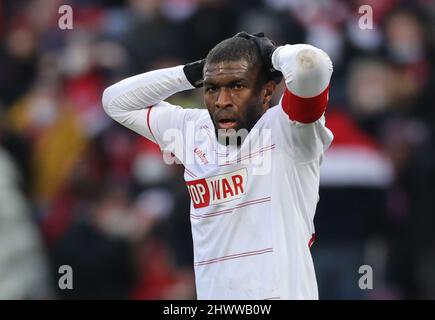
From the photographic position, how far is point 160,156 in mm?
10547

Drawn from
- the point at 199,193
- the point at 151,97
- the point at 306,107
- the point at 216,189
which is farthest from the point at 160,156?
the point at 306,107

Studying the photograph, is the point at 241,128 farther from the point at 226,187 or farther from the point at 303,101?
the point at 303,101

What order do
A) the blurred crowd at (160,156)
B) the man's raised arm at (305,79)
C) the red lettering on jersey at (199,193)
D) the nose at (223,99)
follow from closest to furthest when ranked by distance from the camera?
the man's raised arm at (305,79)
the nose at (223,99)
the red lettering on jersey at (199,193)
the blurred crowd at (160,156)

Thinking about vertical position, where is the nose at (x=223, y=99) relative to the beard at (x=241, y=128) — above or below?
above

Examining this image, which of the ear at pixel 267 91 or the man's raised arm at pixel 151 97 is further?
the man's raised arm at pixel 151 97

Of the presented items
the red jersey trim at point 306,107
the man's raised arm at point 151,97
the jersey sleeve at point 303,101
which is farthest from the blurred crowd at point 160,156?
the red jersey trim at point 306,107

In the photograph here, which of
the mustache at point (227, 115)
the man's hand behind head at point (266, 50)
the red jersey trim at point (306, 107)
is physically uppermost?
the man's hand behind head at point (266, 50)

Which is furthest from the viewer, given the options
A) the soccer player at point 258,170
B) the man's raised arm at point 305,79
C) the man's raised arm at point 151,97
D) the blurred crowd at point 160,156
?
the blurred crowd at point 160,156

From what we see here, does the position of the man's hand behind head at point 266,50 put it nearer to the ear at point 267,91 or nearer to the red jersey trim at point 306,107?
the ear at point 267,91

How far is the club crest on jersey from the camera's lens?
5.82m

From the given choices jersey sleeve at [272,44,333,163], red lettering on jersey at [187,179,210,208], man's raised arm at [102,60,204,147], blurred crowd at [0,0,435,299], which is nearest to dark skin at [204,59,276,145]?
jersey sleeve at [272,44,333,163]

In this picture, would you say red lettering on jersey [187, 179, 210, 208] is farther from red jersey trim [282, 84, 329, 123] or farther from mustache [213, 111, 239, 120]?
red jersey trim [282, 84, 329, 123]

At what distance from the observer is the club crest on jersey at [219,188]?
5.82 metres
